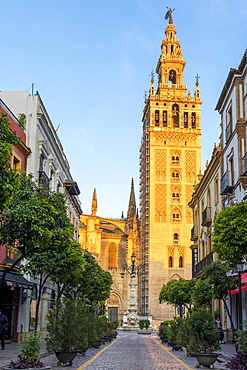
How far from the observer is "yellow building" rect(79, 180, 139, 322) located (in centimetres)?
7919

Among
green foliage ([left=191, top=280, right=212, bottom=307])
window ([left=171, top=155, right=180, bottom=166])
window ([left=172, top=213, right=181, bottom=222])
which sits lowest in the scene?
green foliage ([left=191, top=280, right=212, bottom=307])

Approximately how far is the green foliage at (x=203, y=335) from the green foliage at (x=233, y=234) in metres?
2.39

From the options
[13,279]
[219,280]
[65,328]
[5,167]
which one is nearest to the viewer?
[5,167]

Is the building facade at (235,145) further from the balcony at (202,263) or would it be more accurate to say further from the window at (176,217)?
the window at (176,217)

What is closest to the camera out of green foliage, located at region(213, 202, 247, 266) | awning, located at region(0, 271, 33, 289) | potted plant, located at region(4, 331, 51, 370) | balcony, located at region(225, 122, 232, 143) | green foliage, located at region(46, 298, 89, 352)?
potted plant, located at region(4, 331, 51, 370)

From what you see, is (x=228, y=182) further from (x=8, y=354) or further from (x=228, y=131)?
(x=8, y=354)

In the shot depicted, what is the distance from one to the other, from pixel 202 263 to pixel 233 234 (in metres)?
22.7

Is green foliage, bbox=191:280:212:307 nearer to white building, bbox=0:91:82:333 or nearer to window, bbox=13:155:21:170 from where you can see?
white building, bbox=0:91:82:333

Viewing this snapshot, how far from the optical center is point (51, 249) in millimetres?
18359

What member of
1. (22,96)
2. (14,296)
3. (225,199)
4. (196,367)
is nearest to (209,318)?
(196,367)

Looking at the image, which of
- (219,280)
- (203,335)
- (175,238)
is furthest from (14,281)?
(175,238)

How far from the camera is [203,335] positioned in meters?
15.3

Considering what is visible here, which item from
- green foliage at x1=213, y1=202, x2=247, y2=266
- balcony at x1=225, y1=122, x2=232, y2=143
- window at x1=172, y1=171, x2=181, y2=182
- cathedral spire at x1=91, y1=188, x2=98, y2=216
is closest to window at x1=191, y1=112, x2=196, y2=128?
window at x1=172, y1=171, x2=181, y2=182

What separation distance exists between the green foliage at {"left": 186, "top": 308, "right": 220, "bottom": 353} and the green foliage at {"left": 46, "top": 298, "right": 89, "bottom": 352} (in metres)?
3.26
